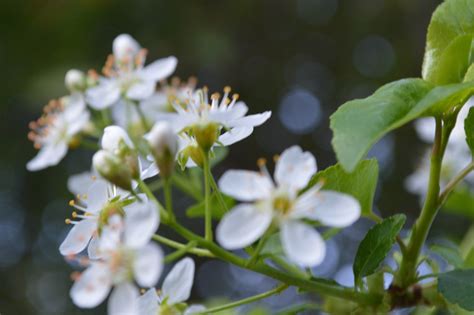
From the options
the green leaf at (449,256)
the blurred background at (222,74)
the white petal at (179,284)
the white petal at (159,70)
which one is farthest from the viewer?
the blurred background at (222,74)

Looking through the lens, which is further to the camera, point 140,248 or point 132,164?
point 132,164

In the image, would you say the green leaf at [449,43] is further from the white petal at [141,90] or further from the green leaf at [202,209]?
the white petal at [141,90]

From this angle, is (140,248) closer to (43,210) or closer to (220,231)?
(220,231)

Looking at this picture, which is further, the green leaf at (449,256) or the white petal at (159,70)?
the white petal at (159,70)

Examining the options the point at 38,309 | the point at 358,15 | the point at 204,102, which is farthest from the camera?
the point at 38,309

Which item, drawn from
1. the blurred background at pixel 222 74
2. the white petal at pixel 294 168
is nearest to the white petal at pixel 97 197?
the white petal at pixel 294 168

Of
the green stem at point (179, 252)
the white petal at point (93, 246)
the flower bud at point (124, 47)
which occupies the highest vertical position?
the flower bud at point (124, 47)

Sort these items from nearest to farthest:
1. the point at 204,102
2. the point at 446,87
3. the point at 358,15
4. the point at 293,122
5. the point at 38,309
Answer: the point at 446,87 → the point at 204,102 → the point at 358,15 → the point at 38,309 → the point at 293,122

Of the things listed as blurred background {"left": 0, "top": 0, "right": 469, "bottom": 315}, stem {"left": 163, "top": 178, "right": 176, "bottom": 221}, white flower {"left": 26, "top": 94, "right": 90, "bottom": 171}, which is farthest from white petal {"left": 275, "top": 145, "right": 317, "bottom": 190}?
blurred background {"left": 0, "top": 0, "right": 469, "bottom": 315}

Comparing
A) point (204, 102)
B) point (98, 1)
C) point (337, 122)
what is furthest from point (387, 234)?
point (98, 1)
